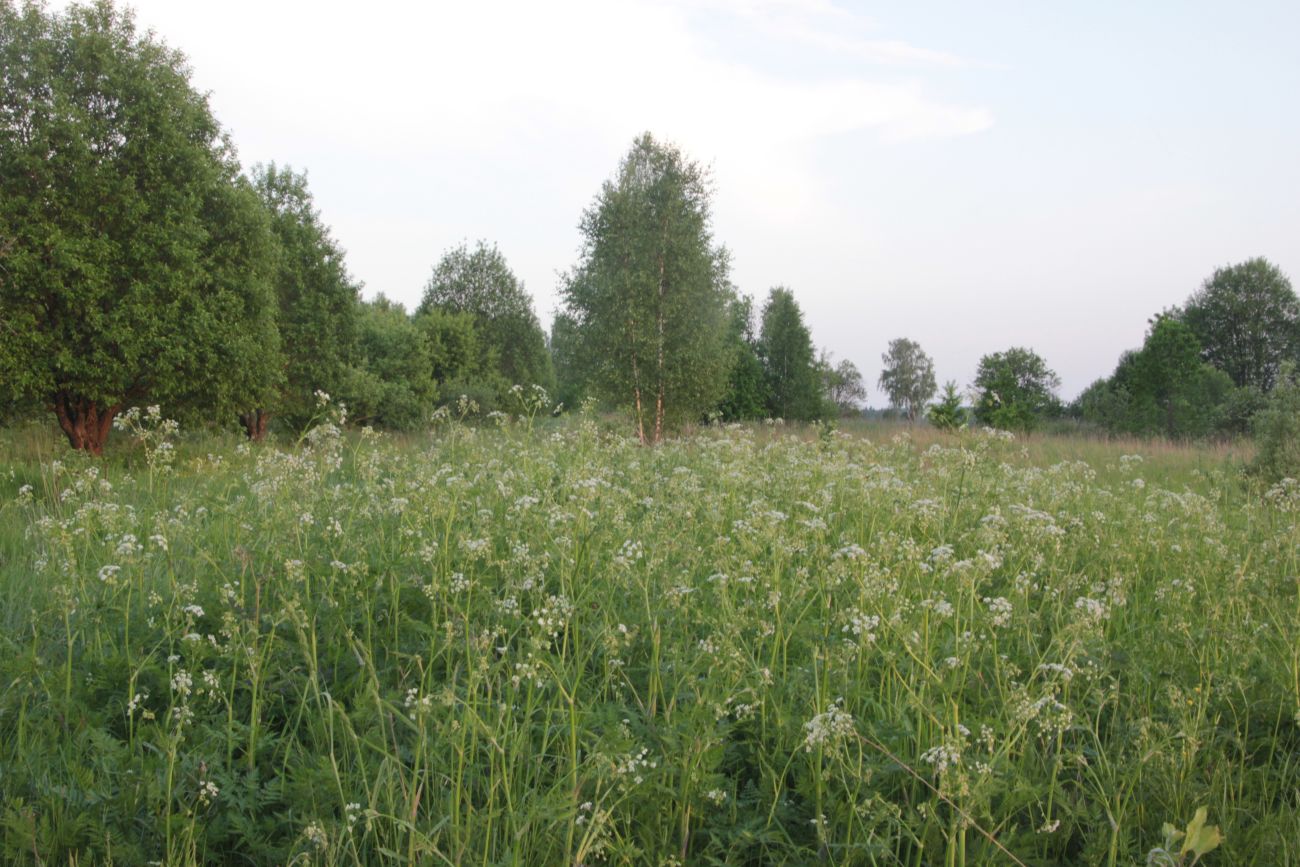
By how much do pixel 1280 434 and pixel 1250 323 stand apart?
61080mm

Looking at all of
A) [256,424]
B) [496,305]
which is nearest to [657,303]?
[256,424]

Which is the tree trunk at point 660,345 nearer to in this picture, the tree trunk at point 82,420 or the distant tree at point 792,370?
the tree trunk at point 82,420

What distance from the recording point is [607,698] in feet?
13.3

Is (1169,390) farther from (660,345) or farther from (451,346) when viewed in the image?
(451,346)

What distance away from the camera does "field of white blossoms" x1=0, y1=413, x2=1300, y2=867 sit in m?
3.04

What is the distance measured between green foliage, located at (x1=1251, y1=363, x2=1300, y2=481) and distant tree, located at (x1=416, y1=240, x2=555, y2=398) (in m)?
53.6

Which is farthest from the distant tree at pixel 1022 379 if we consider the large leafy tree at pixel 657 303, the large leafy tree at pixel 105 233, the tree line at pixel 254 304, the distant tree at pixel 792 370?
the large leafy tree at pixel 105 233

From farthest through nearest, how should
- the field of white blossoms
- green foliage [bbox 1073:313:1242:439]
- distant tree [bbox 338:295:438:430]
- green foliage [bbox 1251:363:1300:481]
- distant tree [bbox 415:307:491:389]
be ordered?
distant tree [bbox 415:307:491:389] < green foliage [bbox 1073:313:1242:439] < distant tree [bbox 338:295:438:430] < green foliage [bbox 1251:363:1300:481] < the field of white blossoms

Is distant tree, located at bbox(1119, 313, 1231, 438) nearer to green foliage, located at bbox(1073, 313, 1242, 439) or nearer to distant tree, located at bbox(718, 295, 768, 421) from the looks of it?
green foliage, located at bbox(1073, 313, 1242, 439)

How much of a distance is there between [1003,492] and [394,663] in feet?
21.9

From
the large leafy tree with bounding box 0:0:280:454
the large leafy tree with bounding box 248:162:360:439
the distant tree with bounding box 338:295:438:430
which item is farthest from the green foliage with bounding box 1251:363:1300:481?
the distant tree with bounding box 338:295:438:430

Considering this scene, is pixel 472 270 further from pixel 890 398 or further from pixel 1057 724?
pixel 1057 724

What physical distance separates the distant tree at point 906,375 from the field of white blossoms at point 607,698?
322 feet

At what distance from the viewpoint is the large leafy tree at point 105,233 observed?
1653 cm
